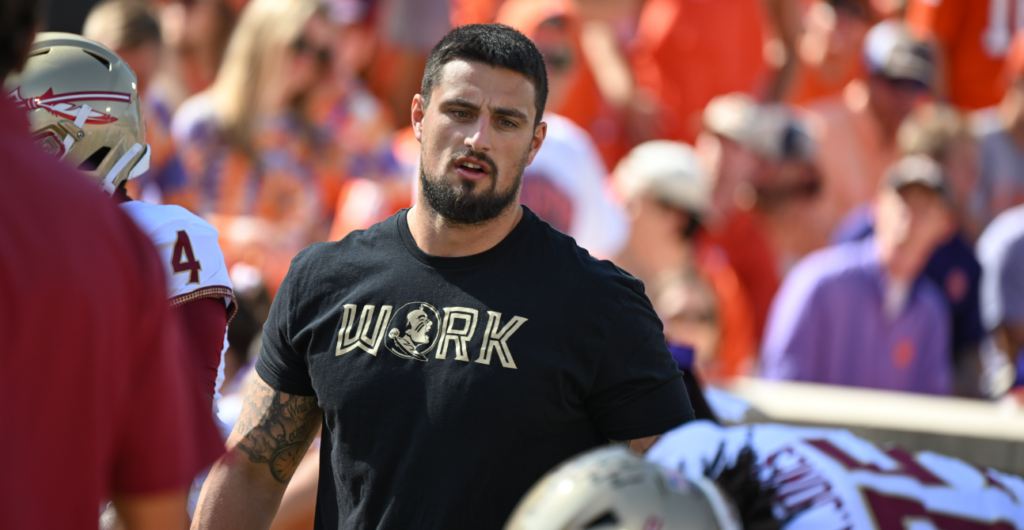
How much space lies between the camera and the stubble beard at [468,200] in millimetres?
2785

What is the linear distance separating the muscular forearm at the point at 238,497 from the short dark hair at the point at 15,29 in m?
1.52

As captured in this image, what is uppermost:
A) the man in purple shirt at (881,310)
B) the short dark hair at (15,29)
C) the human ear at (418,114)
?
the short dark hair at (15,29)

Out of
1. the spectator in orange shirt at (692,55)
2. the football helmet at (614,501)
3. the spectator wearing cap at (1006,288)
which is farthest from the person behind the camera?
the spectator in orange shirt at (692,55)

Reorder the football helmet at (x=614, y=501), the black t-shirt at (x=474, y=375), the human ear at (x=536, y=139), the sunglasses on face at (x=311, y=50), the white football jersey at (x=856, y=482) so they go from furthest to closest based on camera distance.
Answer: the sunglasses on face at (x=311, y=50) → the human ear at (x=536, y=139) → the black t-shirt at (x=474, y=375) → the white football jersey at (x=856, y=482) → the football helmet at (x=614, y=501)

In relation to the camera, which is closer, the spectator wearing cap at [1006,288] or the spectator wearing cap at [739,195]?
the spectator wearing cap at [1006,288]

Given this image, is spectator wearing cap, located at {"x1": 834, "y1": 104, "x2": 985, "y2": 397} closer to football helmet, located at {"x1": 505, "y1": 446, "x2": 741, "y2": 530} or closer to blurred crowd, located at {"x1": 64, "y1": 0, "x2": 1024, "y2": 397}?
blurred crowd, located at {"x1": 64, "y1": 0, "x2": 1024, "y2": 397}

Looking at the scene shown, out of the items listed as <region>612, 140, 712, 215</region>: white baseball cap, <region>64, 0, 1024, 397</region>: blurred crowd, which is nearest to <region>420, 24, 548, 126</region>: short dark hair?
<region>64, 0, 1024, 397</region>: blurred crowd

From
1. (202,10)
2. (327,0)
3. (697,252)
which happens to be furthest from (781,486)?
(202,10)

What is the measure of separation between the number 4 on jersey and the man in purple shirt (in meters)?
4.10

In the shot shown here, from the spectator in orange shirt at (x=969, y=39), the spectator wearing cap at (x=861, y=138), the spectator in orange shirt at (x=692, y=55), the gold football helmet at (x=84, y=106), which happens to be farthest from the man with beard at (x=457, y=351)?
the spectator in orange shirt at (x=969, y=39)

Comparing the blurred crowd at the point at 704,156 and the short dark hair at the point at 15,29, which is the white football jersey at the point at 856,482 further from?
the blurred crowd at the point at 704,156

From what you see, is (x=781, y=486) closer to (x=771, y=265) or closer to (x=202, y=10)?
(x=771, y=265)

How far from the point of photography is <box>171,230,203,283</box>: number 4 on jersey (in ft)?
9.46

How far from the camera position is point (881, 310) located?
20.8 feet
